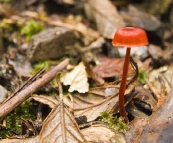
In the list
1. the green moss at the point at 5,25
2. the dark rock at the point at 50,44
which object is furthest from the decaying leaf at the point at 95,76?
the green moss at the point at 5,25

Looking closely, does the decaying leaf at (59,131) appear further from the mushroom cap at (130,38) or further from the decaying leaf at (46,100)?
the mushroom cap at (130,38)

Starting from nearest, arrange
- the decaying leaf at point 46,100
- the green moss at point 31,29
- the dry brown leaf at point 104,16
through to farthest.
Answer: the decaying leaf at point 46,100 → the dry brown leaf at point 104,16 → the green moss at point 31,29

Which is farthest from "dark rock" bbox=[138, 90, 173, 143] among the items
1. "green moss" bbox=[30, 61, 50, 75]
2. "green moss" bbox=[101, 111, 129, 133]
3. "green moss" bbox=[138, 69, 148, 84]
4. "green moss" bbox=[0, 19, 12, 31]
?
"green moss" bbox=[0, 19, 12, 31]

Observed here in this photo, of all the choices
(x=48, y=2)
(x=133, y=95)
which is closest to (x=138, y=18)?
(x=48, y=2)

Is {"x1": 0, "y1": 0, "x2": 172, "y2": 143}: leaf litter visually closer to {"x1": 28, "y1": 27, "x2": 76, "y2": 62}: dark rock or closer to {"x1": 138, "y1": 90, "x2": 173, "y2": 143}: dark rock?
{"x1": 138, "y1": 90, "x2": 173, "y2": 143}: dark rock

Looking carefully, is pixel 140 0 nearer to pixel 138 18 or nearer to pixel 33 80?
pixel 138 18

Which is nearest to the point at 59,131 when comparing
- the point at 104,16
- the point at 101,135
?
the point at 101,135

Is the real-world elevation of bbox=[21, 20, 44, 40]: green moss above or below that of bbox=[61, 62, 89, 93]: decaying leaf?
above
